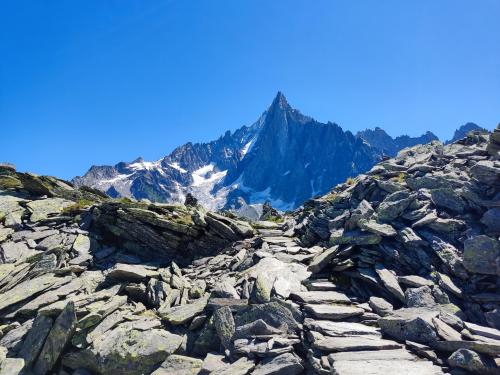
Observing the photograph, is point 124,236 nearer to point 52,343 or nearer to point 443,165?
point 52,343

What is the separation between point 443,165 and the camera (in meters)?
27.3

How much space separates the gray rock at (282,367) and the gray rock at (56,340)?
9.68 m

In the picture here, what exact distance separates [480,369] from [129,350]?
13523mm

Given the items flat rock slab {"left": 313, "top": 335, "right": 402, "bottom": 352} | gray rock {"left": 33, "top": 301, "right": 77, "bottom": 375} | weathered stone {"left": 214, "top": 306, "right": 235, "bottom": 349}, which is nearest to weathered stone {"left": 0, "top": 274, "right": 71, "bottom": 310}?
gray rock {"left": 33, "top": 301, "right": 77, "bottom": 375}

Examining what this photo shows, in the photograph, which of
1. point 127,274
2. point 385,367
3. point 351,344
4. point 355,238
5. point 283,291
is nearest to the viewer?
point 385,367

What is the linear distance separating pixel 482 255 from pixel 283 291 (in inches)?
376

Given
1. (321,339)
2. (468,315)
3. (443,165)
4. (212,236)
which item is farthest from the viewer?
(212,236)

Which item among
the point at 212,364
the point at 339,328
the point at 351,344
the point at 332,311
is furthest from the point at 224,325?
the point at 351,344

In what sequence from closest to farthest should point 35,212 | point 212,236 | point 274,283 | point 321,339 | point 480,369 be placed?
point 480,369 < point 321,339 < point 274,283 < point 212,236 < point 35,212

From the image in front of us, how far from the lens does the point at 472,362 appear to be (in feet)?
36.2

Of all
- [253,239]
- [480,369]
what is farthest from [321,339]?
[253,239]

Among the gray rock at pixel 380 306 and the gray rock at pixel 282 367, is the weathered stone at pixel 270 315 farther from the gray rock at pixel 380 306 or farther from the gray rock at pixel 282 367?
the gray rock at pixel 380 306

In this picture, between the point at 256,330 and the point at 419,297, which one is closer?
the point at 256,330

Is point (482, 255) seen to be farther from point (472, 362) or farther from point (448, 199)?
point (472, 362)
